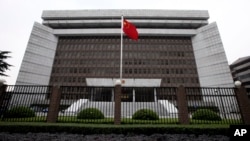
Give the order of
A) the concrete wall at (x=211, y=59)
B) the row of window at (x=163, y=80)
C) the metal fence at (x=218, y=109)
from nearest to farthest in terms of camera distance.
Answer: the metal fence at (x=218, y=109), the concrete wall at (x=211, y=59), the row of window at (x=163, y=80)

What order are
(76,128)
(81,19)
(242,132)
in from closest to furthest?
(242,132) < (76,128) < (81,19)

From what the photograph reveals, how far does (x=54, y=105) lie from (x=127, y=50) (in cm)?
4364

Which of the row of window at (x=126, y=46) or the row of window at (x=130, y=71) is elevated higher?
the row of window at (x=126, y=46)

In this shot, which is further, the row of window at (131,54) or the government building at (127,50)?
the row of window at (131,54)

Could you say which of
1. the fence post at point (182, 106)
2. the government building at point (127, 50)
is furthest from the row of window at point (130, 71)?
the fence post at point (182, 106)

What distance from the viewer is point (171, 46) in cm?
5416

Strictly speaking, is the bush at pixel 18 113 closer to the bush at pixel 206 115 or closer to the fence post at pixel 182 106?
the fence post at pixel 182 106

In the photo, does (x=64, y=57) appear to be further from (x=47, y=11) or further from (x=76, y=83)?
(x=47, y=11)

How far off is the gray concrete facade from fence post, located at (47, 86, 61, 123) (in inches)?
1746

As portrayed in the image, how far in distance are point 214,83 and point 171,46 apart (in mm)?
18235

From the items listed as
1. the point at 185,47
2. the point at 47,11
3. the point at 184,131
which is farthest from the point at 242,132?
the point at 47,11

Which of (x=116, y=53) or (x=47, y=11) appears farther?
(x=47, y=11)

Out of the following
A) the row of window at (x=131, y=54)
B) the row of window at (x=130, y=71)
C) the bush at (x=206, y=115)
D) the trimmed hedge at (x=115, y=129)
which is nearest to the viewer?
the trimmed hedge at (x=115, y=129)

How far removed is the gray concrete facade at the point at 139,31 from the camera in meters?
48.6
